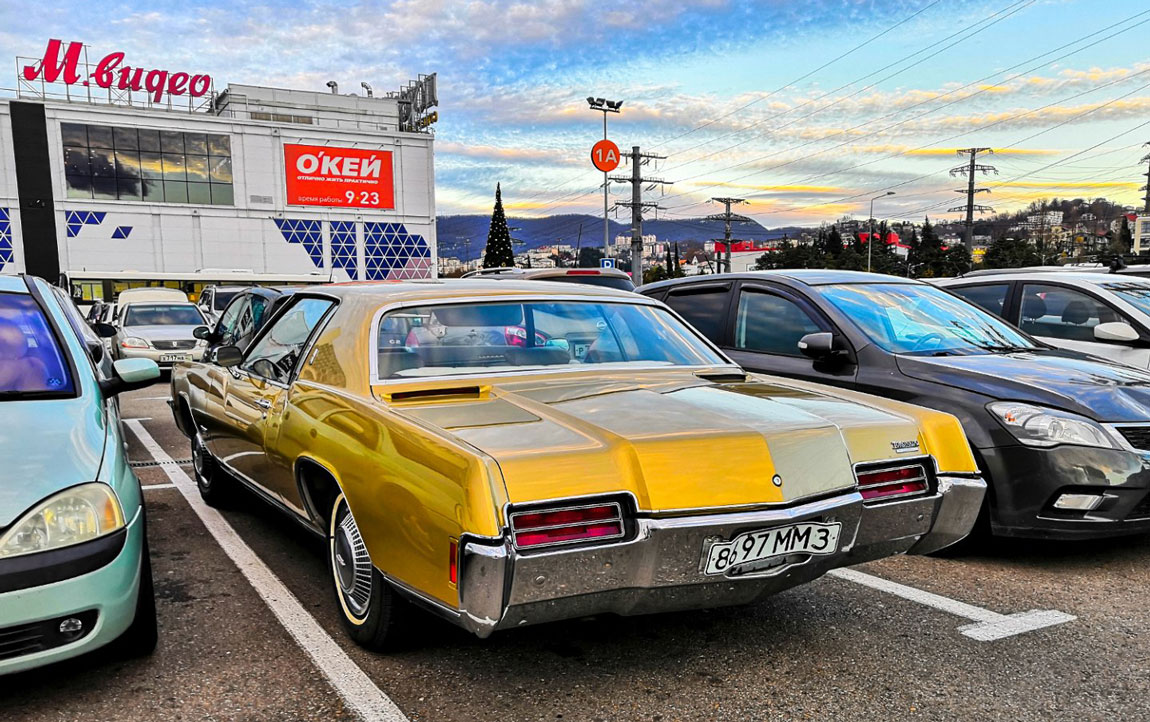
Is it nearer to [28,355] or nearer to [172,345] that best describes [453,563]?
[28,355]

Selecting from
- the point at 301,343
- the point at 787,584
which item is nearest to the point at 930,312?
the point at 787,584

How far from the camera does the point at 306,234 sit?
52594mm

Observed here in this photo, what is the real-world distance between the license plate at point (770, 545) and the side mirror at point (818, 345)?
7.45 feet

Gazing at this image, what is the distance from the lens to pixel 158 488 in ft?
19.3

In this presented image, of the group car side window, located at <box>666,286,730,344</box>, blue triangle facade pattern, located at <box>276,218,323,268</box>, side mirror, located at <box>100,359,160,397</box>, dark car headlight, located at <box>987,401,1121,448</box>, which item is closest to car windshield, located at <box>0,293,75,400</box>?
side mirror, located at <box>100,359,160,397</box>

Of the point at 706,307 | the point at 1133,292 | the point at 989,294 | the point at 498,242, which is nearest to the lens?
the point at 706,307

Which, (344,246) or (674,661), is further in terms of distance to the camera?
(344,246)

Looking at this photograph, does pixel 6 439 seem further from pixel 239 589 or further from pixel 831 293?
pixel 831 293

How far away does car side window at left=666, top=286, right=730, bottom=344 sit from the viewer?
5.98m

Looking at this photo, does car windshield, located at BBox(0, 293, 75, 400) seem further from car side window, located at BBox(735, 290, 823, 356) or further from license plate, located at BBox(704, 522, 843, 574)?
car side window, located at BBox(735, 290, 823, 356)

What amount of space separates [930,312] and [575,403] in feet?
11.2

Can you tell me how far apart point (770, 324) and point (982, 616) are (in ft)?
8.42

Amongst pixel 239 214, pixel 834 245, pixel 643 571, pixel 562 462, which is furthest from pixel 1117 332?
pixel 834 245

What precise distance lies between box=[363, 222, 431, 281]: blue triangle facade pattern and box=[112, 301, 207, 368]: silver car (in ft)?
128
